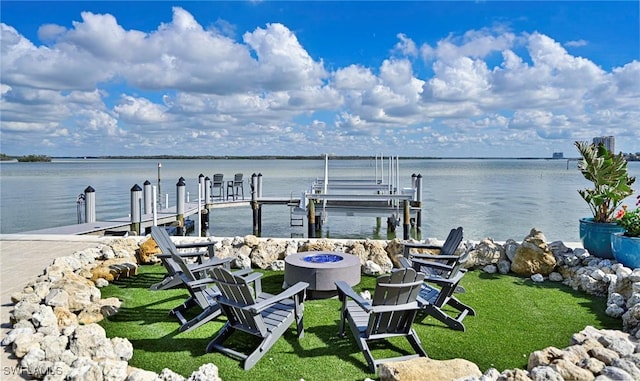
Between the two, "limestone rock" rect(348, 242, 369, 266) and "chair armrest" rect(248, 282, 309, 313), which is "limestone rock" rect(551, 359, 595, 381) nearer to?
"chair armrest" rect(248, 282, 309, 313)

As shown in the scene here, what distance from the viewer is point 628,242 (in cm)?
590

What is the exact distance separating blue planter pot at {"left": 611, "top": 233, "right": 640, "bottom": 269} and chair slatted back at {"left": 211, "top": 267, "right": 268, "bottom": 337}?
16.1 ft

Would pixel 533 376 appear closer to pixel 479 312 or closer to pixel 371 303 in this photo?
pixel 371 303

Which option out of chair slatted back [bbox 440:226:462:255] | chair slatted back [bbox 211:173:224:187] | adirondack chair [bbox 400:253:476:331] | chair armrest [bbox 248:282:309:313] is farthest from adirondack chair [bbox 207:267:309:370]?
chair slatted back [bbox 211:173:224:187]

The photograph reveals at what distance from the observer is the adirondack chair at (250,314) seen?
3.78m

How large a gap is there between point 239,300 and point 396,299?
53.3 inches

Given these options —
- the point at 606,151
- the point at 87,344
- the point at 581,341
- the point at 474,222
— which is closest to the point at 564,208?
the point at 474,222

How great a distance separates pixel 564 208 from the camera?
24.9 metres

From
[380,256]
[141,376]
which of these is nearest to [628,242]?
[380,256]

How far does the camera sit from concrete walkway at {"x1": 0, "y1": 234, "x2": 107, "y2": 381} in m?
3.76

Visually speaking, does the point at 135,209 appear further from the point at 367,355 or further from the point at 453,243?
the point at 367,355

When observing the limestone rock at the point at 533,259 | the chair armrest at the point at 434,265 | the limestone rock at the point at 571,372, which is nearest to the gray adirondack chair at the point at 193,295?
the chair armrest at the point at 434,265

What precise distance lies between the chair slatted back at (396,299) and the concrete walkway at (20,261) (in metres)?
2.85

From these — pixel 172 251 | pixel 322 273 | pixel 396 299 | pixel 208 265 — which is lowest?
pixel 322 273
